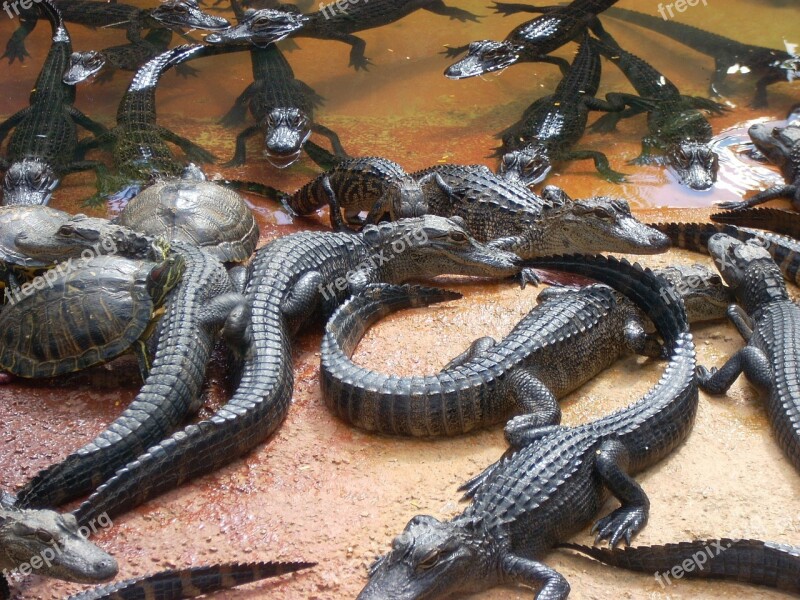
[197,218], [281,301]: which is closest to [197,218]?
[197,218]

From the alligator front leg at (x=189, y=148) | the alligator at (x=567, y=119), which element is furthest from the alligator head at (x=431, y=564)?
the alligator front leg at (x=189, y=148)

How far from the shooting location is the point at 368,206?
6590 millimetres

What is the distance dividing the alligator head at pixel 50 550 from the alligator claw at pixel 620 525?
197 cm

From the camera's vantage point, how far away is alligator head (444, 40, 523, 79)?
8.90 m

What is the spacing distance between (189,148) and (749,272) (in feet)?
16.3

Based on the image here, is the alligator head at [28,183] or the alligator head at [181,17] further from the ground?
the alligator head at [181,17]

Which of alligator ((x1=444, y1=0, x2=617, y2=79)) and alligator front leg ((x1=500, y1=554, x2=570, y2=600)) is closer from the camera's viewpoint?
alligator front leg ((x1=500, y1=554, x2=570, y2=600))

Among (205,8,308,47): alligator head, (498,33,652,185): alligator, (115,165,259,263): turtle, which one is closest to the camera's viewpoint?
(115,165,259,263): turtle

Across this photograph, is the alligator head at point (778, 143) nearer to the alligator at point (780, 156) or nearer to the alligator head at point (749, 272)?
the alligator at point (780, 156)

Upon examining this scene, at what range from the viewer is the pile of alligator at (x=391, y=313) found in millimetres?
3232

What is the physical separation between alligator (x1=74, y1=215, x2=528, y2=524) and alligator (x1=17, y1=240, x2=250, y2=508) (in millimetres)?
164

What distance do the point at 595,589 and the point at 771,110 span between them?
6.85m

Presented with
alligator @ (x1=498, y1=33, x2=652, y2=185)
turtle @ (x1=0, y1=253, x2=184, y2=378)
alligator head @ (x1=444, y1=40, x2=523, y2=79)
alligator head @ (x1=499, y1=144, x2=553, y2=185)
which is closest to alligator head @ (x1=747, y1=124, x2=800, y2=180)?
alligator @ (x1=498, y1=33, x2=652, y2=185)

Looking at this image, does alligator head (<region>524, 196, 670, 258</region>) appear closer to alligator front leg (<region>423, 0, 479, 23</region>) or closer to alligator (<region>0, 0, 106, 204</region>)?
alligator (<region>0, 0, 106, 204</region>)
